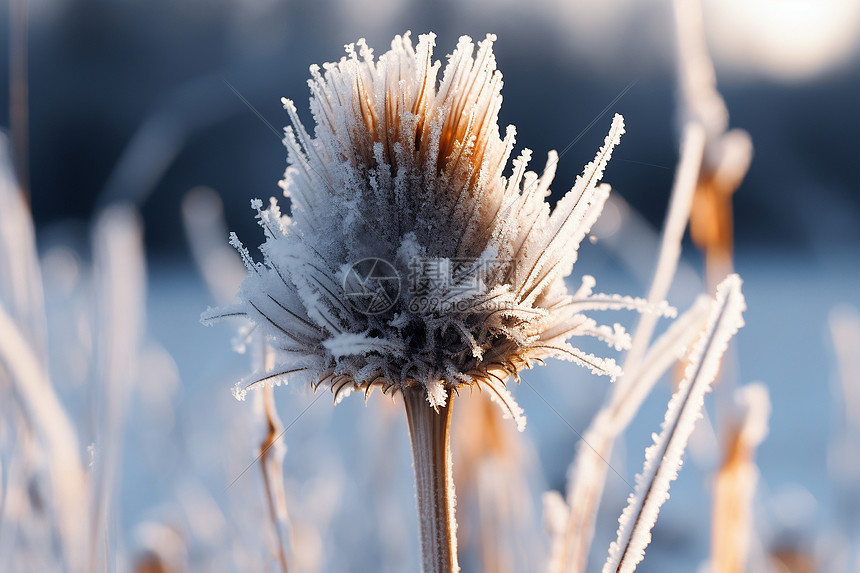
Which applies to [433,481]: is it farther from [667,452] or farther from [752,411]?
[752,411]

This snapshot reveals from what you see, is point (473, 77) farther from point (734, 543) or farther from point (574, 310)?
point (734, 543)

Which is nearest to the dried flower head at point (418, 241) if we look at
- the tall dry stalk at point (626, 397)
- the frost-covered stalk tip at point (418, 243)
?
the frost-covered stalk tip at point (418, 243)

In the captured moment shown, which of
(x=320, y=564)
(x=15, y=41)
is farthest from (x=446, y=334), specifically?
(x=320, y=564)

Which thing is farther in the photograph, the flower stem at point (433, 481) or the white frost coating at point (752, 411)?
the white frost coating at point (752, 411)

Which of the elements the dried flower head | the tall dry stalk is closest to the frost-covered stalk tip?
the dried flower head

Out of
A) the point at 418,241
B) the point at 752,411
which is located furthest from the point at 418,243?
the point at 752,411

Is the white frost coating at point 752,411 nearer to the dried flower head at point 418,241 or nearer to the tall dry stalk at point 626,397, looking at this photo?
the tall dry stalk at point 626,397
